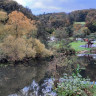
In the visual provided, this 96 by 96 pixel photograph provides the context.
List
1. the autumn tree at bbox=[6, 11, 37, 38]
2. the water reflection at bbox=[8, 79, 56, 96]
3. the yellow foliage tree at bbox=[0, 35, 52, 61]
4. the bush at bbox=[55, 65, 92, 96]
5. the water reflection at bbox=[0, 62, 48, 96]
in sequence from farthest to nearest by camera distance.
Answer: the autumn tree at bbox=[6, 11, 37, 38]
the yellow foliage tree at bbox=[0, 35, 52, 61]
the water reflection at bbox=[0, 62, 48, 96]
the water reflection at bbox=[8, 79, 56, 96]
the bush at bbox=[55, 65, 92, 96]

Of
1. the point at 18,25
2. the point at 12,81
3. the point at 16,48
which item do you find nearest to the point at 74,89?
the point at 12,81

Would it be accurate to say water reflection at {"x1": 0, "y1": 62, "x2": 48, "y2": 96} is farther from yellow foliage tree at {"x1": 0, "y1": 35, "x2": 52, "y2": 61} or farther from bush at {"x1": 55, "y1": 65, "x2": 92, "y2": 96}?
bush at {"x1": 55, "y1": 65, "x2": 92, "y2": 96}

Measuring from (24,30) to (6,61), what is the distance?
20.0 feet

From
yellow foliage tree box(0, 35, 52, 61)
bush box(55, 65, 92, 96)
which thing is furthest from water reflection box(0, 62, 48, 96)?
bush box(55, 65, 92, 96)

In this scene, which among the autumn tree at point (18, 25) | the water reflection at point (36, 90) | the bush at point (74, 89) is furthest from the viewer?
the autumn tree at point (18, 25)

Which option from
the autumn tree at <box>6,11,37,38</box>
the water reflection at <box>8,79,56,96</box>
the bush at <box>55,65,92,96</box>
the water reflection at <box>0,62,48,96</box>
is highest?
the autumn tree at <box>6,11,37,38</box>

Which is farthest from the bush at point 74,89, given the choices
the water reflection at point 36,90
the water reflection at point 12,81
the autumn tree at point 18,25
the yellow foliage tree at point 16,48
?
the autumn tree at point 18,25

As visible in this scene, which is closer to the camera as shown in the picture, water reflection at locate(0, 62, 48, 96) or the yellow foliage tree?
water reflection at locate(0, 62, 48, 96)

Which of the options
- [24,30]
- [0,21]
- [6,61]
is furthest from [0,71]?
[0,21]

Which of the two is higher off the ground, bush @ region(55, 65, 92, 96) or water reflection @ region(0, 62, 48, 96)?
bush @ region(55, 65, 92, 96)

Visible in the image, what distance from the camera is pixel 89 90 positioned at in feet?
28.3

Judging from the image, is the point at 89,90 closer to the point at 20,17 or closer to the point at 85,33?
the point at 20,17

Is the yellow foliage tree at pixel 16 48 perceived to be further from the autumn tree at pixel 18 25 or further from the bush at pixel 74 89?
the bush at pixel 74 89

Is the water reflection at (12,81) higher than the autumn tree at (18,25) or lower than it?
lower
